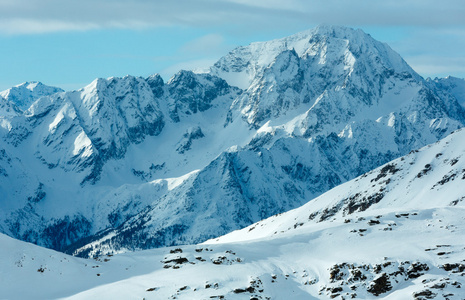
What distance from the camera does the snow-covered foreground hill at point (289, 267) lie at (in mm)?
60312

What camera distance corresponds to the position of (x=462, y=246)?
65.7 meters

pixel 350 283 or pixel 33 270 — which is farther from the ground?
pixel 33 270

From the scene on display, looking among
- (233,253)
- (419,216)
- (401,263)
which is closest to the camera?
(401,263)

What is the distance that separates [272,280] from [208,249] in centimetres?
1626

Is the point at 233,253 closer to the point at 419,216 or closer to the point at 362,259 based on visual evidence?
the point at 362,259

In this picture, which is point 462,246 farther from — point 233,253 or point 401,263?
point 233,253

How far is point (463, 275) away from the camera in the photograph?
58.3 meters

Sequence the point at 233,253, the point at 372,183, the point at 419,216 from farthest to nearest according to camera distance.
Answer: the point at 372,183 < the point at 419,216 < the point at 233,253

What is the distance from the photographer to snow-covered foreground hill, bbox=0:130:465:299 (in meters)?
60.3

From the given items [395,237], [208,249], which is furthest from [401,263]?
[208,249]

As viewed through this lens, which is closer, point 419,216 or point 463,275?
point 463,275

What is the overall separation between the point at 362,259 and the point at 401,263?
4668mm

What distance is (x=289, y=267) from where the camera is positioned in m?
68.6

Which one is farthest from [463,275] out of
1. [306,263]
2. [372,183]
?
[372,183]
